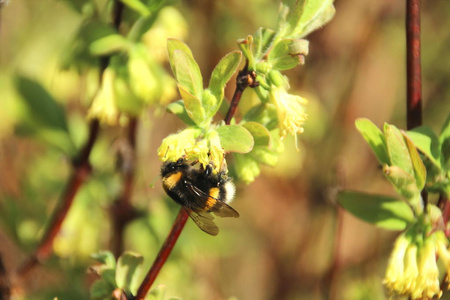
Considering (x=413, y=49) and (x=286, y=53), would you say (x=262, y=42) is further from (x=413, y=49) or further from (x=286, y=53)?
(x=413, y=49)

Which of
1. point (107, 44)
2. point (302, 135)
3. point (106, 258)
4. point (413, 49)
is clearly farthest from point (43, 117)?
point (302, 135)

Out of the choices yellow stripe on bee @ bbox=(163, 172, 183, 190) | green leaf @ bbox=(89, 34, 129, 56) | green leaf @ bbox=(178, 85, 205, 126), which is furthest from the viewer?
green leaf @ bbox=(89, 34, 129, 56)

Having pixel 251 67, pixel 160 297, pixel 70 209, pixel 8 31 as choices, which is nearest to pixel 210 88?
pixel 251 67

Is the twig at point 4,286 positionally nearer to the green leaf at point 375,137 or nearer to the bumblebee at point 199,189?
the bumblebee at point 199,189

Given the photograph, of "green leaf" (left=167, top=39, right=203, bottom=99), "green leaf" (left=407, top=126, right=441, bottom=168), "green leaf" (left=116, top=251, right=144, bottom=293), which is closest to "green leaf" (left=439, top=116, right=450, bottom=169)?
"green leaf" (left=407, top=126, right=441, bottom=168)

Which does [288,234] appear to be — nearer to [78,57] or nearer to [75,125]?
[75,125]

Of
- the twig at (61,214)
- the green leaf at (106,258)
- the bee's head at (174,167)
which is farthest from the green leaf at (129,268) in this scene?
the twig at (61,214)

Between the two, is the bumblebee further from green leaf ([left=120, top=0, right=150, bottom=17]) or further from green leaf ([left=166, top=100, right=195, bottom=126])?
green leaf ([left=120, top=0, right=150, bottom=17])
